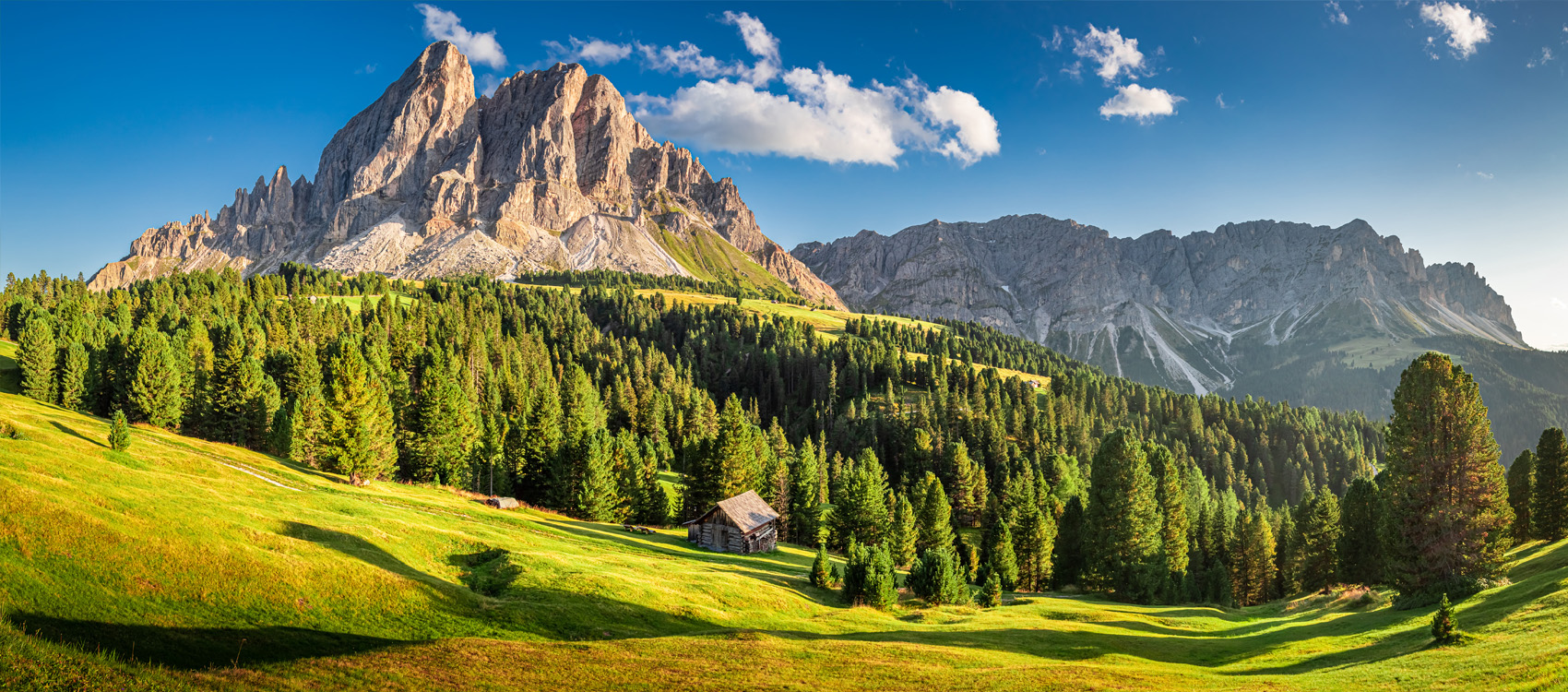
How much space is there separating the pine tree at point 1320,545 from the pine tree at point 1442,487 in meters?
36.9

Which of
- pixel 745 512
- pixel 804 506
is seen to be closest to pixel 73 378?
pixel 745 512

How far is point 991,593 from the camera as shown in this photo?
57219 millimetres

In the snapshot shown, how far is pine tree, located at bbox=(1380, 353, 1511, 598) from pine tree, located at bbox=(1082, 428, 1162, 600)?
1044 inches

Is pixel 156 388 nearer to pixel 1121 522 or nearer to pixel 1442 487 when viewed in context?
pixel 1121 522

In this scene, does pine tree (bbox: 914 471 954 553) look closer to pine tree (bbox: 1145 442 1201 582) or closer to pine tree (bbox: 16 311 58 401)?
pine tree (bbox: 1145 442 1201 582)

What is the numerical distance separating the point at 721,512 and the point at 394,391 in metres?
58.1

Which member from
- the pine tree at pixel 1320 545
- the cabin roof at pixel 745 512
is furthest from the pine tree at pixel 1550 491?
the cabin roof at pixel 745 512

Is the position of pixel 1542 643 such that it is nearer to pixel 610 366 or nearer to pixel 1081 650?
pixel 1081 650

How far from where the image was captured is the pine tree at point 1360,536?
74.2 m

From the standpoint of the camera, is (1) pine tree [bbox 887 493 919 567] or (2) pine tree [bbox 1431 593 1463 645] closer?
(2) pine tree [bbox 1431 593 1463 645]

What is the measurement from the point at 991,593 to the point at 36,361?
11333 cm

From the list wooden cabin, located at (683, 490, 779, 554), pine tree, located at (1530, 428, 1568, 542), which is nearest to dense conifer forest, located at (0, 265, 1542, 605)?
pine tree, located at (1530, 428, 1568, 542)

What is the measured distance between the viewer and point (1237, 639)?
44.3 m

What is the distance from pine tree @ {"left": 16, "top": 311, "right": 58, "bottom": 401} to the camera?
82875 millimetres
